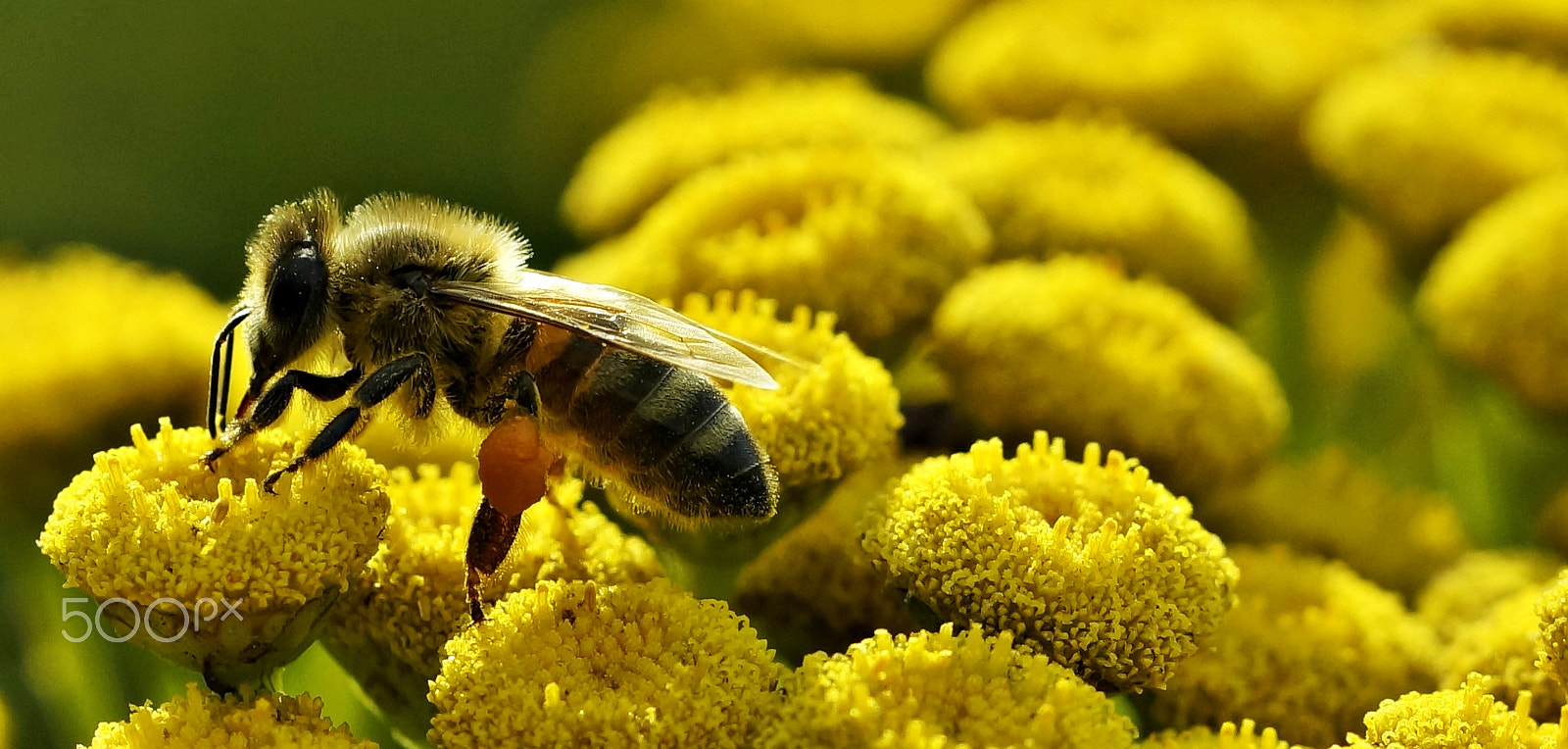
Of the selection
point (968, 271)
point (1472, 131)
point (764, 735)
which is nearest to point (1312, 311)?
point (1472, 131)

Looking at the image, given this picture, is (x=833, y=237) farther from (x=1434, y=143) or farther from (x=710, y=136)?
(x=1434, y=143)

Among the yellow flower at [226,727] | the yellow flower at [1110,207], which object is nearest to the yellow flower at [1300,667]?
the yellow flower at [1110,207]

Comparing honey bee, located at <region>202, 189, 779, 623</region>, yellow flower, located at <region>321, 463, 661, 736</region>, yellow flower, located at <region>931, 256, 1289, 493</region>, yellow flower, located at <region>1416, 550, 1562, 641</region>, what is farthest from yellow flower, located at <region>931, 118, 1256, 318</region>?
yellow flower, located at <region>321, 463, 661, 736</region>

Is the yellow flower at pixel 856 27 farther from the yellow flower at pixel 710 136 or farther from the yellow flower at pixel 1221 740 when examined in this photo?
the yellow flower at pixel 1221 740

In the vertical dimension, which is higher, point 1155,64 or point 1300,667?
point 1155,64

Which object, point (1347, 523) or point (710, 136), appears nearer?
point (1347, 523)

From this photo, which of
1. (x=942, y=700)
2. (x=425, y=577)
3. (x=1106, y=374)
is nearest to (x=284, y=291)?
(x=425, y=577)
